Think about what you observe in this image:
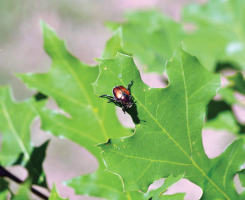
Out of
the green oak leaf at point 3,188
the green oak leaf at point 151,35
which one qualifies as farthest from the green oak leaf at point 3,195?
the green oak leaf at point 151,35

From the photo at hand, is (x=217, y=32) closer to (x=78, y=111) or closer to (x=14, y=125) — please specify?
(x=78, y=111)

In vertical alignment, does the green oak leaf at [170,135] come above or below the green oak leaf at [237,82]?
below

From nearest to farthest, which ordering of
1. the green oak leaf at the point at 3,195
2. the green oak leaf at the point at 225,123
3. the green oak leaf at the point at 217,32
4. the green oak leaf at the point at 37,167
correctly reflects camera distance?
1. the green oak leaf at the point at 3,195
2. the green oak leaf at the point at 37,167
3. the green oak leaf at the point at 225,123
4. the green oak leaf at the point at 217,32

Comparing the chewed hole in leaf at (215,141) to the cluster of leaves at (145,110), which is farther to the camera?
the chewed hole in leaf at (215,141)

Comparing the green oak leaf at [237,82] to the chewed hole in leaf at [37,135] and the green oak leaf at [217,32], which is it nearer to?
the green oak leaf at [217,32]

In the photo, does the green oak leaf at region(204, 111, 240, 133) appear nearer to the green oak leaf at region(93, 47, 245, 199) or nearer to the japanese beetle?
the green oak leaf at region(93, 47, 245, 199)

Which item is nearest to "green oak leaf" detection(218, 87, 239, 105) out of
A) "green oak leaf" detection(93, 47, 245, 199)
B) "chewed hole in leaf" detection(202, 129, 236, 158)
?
"green oak leaf" detection(93, 47, 245, 199)

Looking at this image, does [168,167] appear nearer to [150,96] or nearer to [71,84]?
[150,96]
